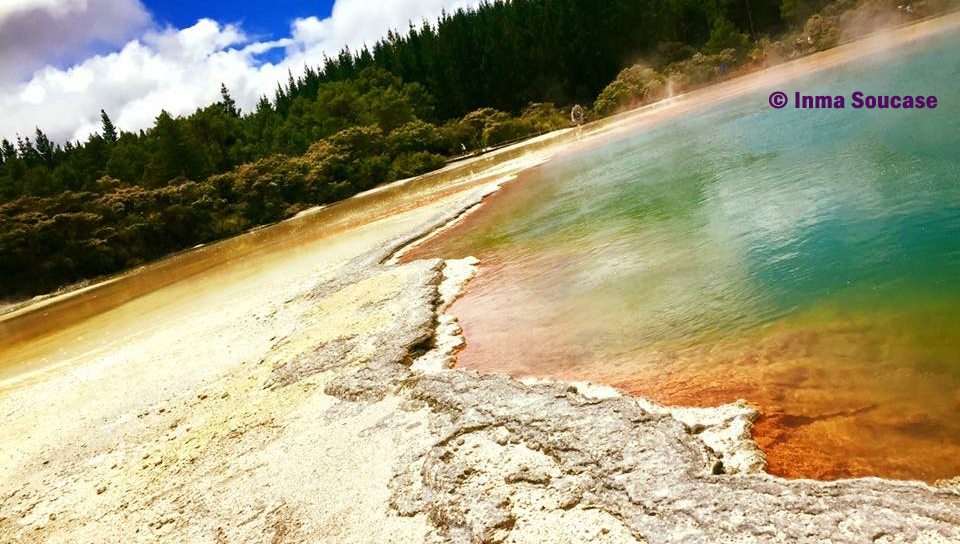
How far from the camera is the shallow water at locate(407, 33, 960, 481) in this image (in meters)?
4.42

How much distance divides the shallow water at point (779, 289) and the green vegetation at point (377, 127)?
32.3m

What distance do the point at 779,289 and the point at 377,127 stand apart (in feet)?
148

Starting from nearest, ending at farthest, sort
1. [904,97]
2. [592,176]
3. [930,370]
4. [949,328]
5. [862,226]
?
1. [930,370]
2. [949,328]
3. [862,226]
4. [904,97]
5. [592,176]

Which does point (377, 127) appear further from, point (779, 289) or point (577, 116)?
point (779, 289)

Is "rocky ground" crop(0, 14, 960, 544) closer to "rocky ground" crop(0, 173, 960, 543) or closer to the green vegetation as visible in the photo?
"rocky ground" crop(0, 173, 960, 543)

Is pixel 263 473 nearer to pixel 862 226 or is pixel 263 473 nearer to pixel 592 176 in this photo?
pixel 862 226

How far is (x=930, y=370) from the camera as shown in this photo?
460 cm

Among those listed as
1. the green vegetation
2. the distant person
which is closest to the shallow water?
the distant person

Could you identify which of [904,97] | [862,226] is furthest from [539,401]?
[904,97]

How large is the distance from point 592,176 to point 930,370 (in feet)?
47.5

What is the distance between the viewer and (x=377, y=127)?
48.4 metres

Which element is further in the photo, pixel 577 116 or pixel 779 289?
pixel 577 116

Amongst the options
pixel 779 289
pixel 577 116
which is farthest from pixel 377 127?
pixel 779 289

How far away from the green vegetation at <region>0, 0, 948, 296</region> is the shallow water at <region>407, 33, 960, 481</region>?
32291 millimetres
